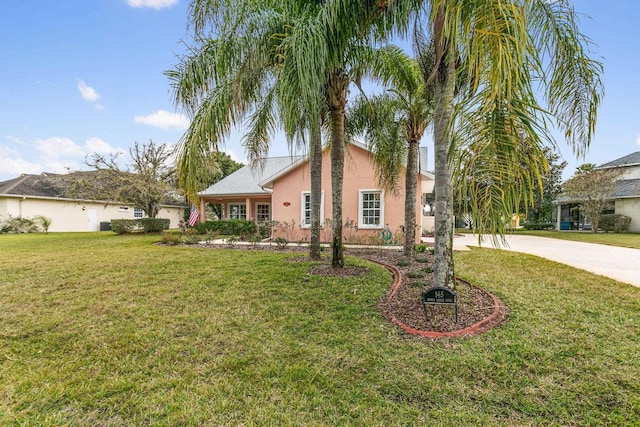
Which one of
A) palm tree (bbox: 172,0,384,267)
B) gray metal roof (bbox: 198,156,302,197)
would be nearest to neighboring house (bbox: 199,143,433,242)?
gray metal roof (bbox: 198,156,302,197)

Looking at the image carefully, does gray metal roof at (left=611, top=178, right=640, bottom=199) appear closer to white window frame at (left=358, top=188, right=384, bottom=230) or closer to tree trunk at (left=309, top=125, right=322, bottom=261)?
white window frame at (left=358, top=188, right=384, bottom=230)

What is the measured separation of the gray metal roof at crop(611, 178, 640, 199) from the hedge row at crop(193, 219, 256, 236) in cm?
2582

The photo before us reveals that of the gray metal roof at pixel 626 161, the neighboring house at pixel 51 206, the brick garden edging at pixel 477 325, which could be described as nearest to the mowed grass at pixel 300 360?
the brick garden edging at pixel 477 325

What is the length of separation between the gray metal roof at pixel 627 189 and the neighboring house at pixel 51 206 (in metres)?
33.7

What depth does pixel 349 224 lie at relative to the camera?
13070 mm

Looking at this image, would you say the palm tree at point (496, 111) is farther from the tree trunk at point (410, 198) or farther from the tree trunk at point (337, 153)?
the tree trunk at point (410, 198)

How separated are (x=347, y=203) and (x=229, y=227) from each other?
7.38 metres

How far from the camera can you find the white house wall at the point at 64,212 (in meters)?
21.0

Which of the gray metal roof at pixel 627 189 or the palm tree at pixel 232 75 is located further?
the gray metal roof at pixel 627 189

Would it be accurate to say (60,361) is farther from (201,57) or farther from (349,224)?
(349,224)

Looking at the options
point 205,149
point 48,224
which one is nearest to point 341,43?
point 205,149

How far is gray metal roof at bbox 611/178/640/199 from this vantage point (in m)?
20.7

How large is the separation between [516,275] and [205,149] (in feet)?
24.2

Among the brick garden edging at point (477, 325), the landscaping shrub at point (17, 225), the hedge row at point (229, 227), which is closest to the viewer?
the brick garden edging at point (477, 325)
